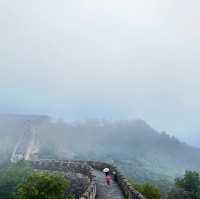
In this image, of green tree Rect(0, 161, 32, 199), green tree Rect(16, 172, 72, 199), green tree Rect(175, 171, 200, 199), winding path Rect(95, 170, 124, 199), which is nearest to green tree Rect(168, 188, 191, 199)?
green tree Rect(175, 171, 200, 199)

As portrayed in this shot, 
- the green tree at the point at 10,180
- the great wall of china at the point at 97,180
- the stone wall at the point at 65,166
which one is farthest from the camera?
the green tree at the point at 10,180

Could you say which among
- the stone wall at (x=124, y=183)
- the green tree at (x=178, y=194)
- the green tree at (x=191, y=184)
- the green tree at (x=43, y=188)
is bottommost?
the green tree at (x=178, y=194)

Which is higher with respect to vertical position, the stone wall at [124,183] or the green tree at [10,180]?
the stone wall at [124,183]

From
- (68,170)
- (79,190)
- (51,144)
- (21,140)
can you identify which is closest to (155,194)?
(68,170)

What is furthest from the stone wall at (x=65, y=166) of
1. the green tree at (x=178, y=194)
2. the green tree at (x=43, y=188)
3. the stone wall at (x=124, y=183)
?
the green tree at (x=178, y=194)

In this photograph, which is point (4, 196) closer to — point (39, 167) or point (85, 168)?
point (39, 167)

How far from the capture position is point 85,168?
47.2 metres

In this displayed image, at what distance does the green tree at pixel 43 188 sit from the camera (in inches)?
1464

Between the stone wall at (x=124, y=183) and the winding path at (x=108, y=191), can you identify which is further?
the winding path at (x=108, y=191)

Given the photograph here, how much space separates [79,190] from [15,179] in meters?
17.1

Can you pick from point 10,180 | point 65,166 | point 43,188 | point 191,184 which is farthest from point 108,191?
point 191,184

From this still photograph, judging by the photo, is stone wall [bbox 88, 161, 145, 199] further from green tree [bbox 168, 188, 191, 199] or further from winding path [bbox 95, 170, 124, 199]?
green tree [bbox 168, 188, 191, 199]

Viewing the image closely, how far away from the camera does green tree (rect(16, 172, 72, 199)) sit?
37188 mm

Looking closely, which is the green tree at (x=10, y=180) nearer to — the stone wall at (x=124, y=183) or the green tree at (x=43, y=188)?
the stone wall at (x=124, y=183)
